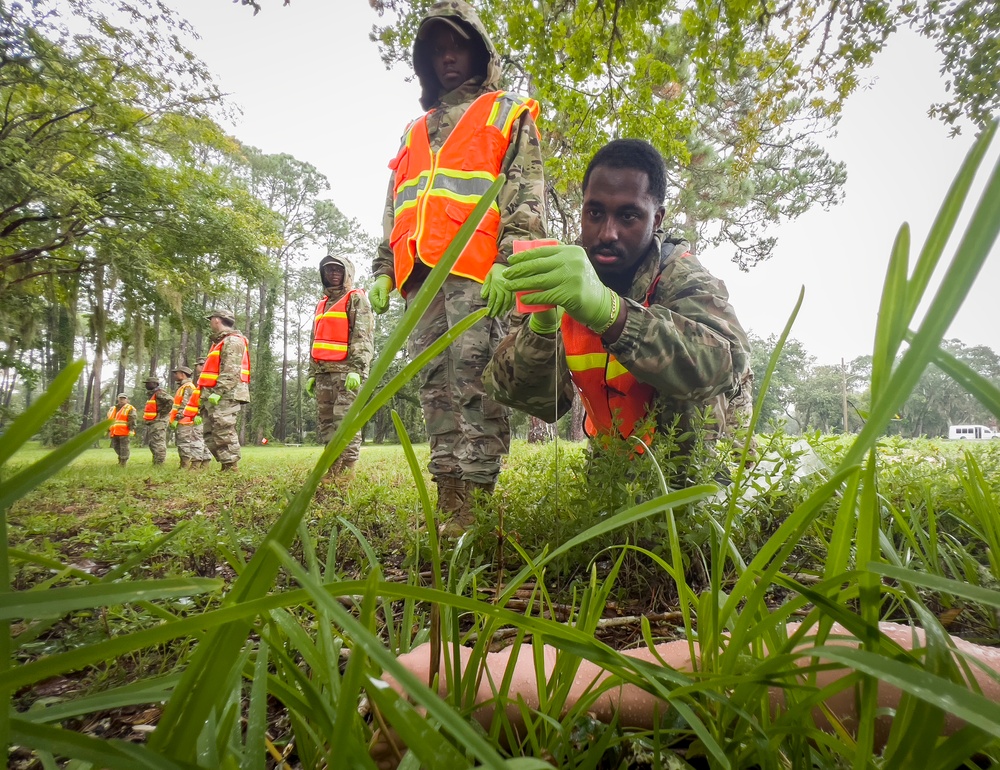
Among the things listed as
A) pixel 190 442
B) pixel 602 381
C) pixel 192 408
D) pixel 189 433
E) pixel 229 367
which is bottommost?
pixel 190 442

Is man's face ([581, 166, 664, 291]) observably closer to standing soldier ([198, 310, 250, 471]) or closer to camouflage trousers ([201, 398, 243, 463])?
standing soldier ([198, 310, 250, 471])

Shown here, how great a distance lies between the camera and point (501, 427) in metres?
2.51

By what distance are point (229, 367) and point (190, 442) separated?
5.46 feet

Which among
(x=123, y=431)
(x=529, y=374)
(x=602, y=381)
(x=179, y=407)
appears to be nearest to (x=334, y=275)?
(x=179, y=407)

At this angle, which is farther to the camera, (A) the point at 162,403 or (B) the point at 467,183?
(A) the point at 162,403

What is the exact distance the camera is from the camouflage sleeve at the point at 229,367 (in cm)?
671

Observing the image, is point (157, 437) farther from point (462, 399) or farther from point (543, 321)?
point (543, 321)

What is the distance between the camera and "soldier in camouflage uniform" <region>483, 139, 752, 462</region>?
5.13ft

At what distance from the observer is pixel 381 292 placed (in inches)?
129

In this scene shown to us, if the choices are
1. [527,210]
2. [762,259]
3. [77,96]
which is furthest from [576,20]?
[762,259]

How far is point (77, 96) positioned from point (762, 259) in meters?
14.7

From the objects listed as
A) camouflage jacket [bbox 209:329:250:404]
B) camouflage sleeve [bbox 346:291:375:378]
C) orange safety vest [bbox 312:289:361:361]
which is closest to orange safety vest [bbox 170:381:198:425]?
camouflage jacket [bbox 209:329:250:404]

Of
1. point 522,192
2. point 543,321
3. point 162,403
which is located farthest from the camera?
Result: point 162,403

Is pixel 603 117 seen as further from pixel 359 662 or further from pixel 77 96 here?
pixel 77 96
